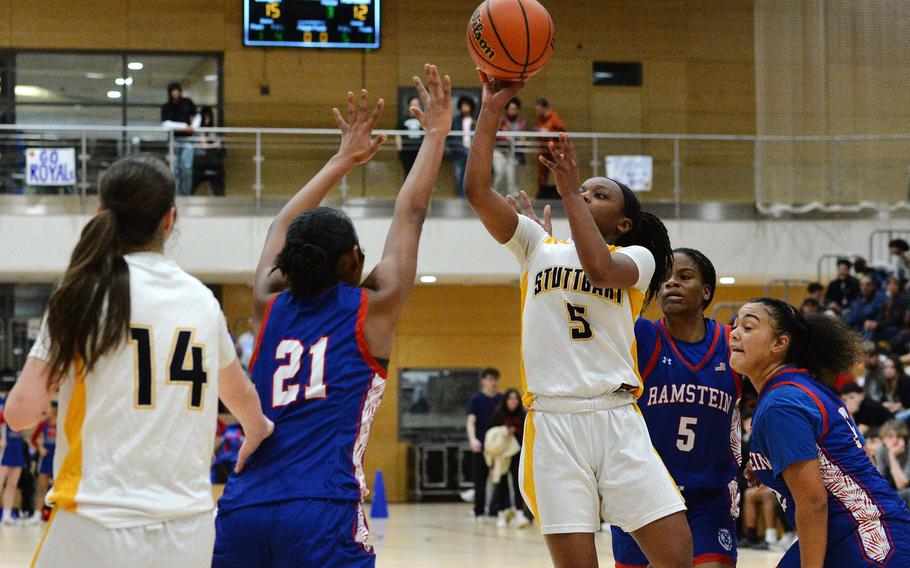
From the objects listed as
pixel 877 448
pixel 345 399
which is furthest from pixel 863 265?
pixel 345 399

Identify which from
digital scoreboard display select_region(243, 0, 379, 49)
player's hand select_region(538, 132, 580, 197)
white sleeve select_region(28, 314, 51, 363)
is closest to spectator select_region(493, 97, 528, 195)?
digital scoreboard display select_region(243, 0, 379, 49)

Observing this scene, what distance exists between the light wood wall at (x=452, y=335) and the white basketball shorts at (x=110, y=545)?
1701cm

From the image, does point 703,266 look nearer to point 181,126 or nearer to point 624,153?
point 624,153

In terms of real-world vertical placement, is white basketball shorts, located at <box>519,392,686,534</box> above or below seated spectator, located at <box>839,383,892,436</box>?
above

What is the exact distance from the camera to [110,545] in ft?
9.69

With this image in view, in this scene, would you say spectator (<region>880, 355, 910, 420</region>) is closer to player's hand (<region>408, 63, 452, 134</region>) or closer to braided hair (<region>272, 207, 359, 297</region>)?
player's hand (<region>408, 63, 452, 134</region>)

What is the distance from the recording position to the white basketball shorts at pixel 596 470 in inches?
178

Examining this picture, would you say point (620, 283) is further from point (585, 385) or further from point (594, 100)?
point (594, 100)

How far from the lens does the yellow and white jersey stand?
15.1 feet

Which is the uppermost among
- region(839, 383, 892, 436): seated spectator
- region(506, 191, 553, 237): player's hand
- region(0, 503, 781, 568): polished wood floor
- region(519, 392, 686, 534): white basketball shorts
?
region(506, 191, 553, 237): player's hand

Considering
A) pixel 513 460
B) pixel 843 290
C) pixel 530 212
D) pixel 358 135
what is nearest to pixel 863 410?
pixel 843 290

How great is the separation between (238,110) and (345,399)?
16521 millimetres

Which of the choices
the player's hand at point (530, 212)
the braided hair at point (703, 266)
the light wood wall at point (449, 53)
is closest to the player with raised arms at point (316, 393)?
the player's hand at point (530, 212)

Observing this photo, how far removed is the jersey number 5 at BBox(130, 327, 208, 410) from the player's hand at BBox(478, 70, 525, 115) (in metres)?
1.80
